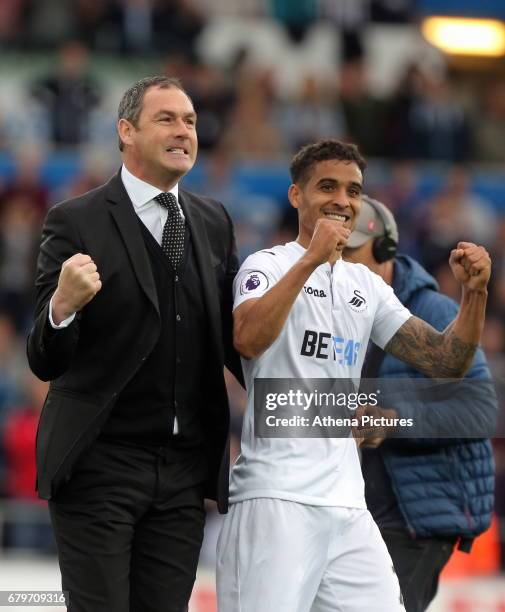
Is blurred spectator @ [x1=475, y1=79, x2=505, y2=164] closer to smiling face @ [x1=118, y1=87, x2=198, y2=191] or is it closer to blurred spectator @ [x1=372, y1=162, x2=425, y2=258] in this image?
blurred spectator @ [x1=372, y1=162, x2=425, y2=258]

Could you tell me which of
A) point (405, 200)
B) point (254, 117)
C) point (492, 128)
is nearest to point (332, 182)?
point (405, 200)

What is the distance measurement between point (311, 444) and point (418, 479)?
0.77 meters

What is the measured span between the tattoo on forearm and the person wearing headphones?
0.28 metres

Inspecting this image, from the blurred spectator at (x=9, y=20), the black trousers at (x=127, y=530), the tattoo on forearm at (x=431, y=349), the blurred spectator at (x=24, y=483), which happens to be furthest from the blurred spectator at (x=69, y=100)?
the black trousers at (x=127, y=530)

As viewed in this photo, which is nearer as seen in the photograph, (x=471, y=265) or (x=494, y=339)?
(x=471, y=265)

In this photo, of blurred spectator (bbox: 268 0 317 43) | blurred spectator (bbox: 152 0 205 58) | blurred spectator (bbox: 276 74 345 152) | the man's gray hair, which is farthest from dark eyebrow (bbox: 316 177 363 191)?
blurred spectator (bbox: 268 0 317 43)

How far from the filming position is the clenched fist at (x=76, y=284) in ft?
14.9

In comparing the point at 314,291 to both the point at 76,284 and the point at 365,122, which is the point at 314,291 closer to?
the point at 76,284

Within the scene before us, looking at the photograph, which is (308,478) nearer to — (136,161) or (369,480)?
(369,480)

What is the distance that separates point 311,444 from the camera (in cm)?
498

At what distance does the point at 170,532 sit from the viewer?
4.95 m

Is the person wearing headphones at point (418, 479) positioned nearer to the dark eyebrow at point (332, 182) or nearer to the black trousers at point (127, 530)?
the dark eyebrow at point (332, 182)

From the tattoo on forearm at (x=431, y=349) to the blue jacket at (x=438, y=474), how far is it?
317 millimetres

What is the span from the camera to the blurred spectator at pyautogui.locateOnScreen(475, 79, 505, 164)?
46.7ft
